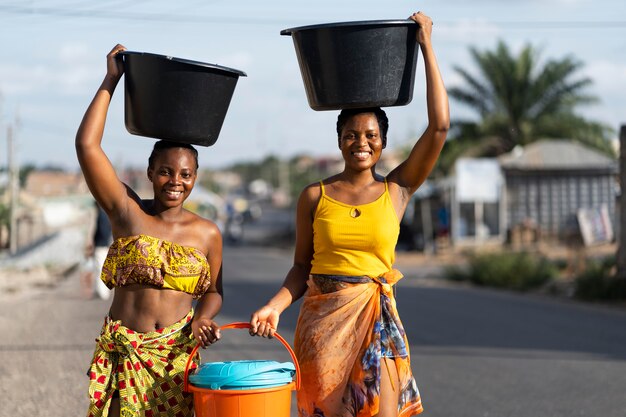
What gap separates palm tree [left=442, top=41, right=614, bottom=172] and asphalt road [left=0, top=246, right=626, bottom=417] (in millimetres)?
20189

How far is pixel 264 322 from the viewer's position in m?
4.20

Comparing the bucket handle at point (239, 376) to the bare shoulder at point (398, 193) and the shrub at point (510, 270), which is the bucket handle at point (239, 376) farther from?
the shrub at point (510, 270)

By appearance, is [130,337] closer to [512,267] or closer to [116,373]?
[116,373]

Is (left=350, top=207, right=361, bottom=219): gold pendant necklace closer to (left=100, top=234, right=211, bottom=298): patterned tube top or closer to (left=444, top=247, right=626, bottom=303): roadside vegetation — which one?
(left=100, top=234, right=211, bottom=298): patterned tube top

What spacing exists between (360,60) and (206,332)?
1.23m

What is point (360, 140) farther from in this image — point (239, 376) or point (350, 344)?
point (239, 376)

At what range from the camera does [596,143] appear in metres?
40.2

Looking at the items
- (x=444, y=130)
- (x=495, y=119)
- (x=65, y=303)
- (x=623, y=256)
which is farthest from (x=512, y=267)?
(x=495, y=119)

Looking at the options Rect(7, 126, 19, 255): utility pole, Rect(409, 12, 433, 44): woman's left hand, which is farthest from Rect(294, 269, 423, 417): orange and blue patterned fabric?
Rect(7, 126, 19, 255): utility pole

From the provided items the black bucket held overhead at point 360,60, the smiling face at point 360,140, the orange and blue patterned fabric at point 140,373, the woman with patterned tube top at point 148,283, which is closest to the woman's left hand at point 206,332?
the woman with patterned tube top at point 148,283

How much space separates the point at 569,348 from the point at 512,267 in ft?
29.9

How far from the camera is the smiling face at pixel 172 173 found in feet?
14.4

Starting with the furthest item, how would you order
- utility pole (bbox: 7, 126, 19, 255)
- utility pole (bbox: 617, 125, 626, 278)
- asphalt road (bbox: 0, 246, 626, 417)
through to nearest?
utility pole (bbox: 7, 126, 19, 255)
utility pole (bbox: 617, 125, 626, 278)
asphalt road (bbox: 0, 246, 626, 417)

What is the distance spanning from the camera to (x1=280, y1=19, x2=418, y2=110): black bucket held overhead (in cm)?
423
